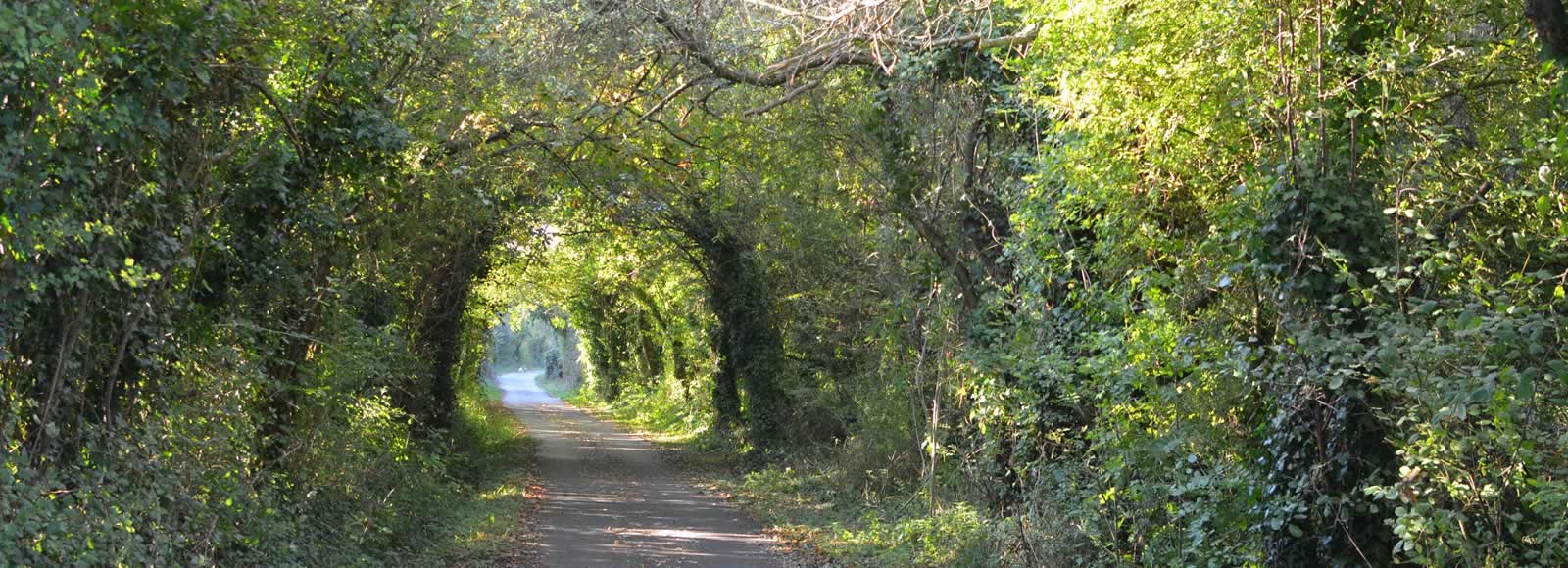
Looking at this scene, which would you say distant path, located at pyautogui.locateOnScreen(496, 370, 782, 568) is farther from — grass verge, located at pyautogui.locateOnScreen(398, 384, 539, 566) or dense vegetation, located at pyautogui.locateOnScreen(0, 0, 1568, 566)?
dense vegetation, located at pyautogui.locateOnScreen(0, 0, 1568, 566)

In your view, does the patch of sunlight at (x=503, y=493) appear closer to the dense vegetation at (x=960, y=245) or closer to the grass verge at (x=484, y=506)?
the grass verge at (x=484, y=506)

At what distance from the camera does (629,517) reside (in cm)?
1667

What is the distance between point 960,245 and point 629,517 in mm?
6599

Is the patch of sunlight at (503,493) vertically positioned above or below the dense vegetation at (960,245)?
below

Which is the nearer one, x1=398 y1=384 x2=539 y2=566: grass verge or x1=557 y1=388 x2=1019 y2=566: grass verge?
x1=557 y1=388 x2=1019 y2=566: grass verge

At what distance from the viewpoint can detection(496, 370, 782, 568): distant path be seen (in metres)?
13.1

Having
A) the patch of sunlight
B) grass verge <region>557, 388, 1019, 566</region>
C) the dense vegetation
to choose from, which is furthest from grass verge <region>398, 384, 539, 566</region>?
grass verge <region>557, 388, 1019, 566</region>

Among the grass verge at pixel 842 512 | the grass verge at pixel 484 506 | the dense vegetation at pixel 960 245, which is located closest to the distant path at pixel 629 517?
the grass verge at pixel 484 506

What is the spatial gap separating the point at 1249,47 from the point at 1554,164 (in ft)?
6.20

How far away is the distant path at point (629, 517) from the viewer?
13.1 meters

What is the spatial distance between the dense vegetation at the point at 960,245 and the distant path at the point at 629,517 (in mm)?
1459

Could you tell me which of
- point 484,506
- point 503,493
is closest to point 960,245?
point 484,506

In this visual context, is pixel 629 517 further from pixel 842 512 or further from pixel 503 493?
pixel 503 493

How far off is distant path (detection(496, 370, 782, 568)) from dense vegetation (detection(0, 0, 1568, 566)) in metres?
1.46
